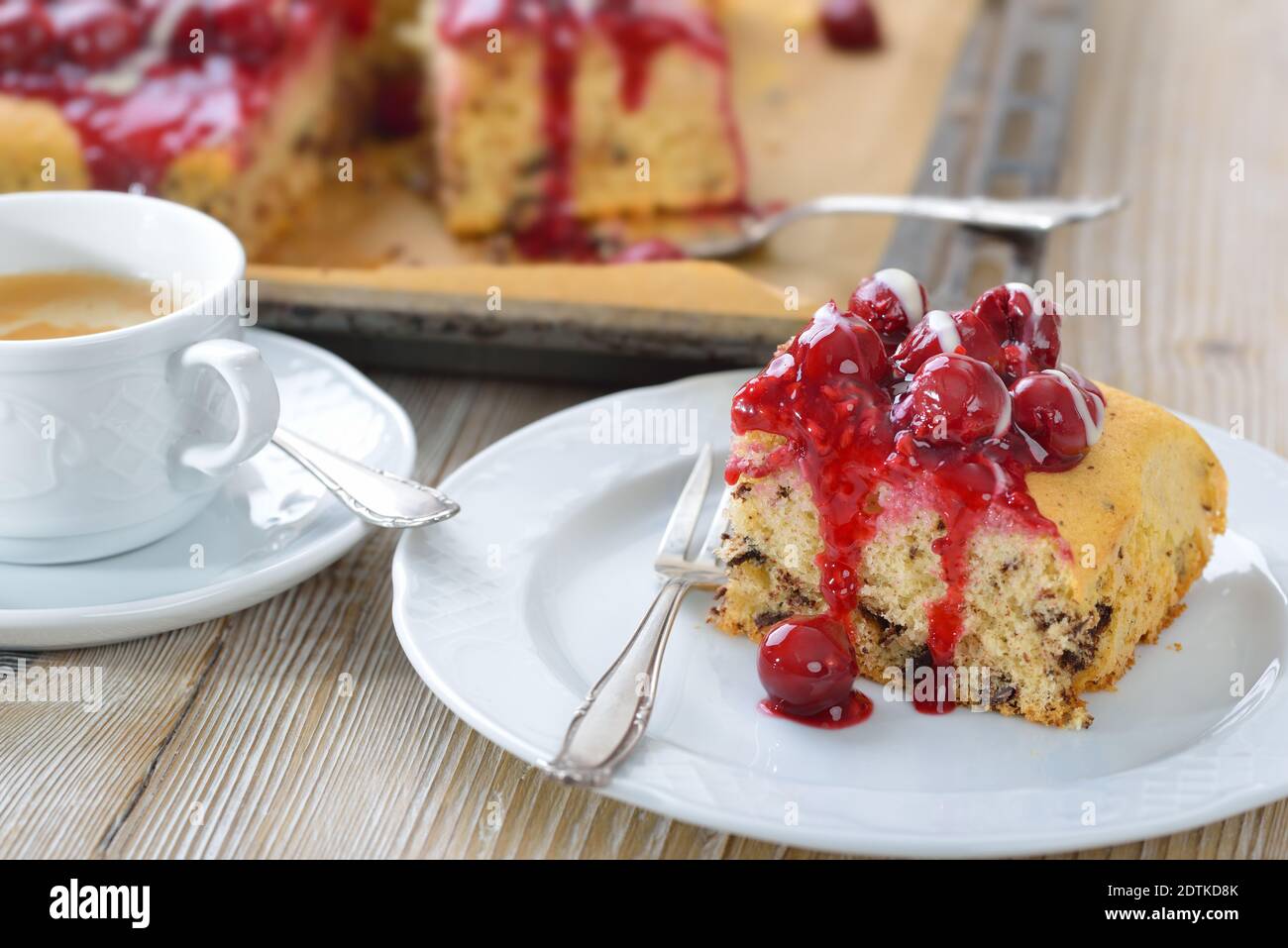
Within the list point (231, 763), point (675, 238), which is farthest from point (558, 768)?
point (675, 238)

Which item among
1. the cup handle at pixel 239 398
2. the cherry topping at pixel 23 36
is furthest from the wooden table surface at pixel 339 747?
the cherry topping at pixel 23 36

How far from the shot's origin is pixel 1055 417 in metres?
1.62

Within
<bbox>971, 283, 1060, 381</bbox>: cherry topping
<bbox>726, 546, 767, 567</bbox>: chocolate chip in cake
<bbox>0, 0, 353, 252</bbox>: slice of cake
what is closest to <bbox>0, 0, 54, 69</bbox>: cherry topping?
<bbox>0, 0, 353, 252</bbox>: slice of cake

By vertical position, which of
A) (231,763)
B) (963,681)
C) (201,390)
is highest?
(201,390)

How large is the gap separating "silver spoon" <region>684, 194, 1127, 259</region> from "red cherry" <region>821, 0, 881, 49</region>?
782 mm

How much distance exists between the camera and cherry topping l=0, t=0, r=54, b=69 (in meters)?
2.79

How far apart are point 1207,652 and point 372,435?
118 centimetres

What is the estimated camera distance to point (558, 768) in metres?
Result: 1.38

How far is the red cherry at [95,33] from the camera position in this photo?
2795mm

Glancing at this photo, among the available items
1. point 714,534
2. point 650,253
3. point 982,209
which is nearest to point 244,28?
point 650,253

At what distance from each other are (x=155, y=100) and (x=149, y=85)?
0.05 m

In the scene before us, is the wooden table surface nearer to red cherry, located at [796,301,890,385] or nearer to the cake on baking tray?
red cherry, located at [796,301,890,385]

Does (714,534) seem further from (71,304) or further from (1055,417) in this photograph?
(71,304)
